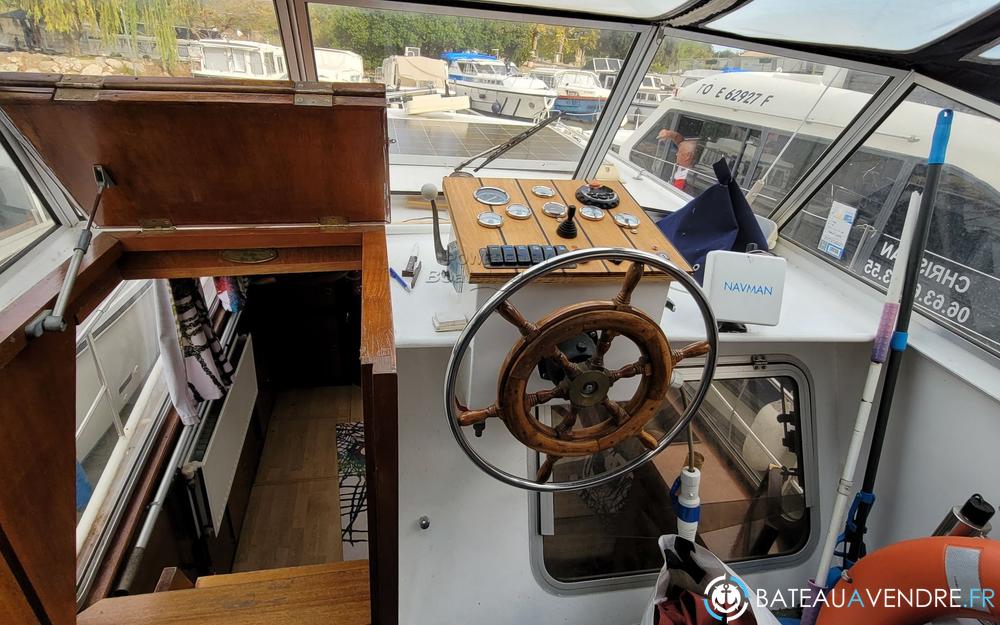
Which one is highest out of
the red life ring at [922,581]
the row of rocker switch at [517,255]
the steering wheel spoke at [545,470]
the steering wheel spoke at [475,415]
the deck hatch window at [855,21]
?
the deck hatch window at [855,21]

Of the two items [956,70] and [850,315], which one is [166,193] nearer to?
[850,315]

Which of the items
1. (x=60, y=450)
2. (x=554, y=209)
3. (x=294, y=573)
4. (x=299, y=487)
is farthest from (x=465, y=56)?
(x=299, y=487)

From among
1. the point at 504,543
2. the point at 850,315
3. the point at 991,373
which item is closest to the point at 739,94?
the point at 850,315

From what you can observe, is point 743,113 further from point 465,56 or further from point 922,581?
point 922,581

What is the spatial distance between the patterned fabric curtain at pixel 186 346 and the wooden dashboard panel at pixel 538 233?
3.77 feet

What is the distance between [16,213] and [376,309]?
120 cm

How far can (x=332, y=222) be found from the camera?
4.92 feet

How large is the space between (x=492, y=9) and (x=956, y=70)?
141 centimetres

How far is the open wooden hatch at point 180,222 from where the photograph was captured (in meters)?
0.88

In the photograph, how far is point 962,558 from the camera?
3.51 feet

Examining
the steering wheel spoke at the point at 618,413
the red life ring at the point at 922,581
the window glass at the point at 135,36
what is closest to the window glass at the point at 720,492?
→ the red life ring at the point at 922,581

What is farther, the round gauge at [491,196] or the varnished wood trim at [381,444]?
the round gauge at [491,196]

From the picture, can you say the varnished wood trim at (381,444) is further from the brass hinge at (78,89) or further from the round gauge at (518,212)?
the brass hinge at (78,89)

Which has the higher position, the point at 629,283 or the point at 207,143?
the point at 207,143
